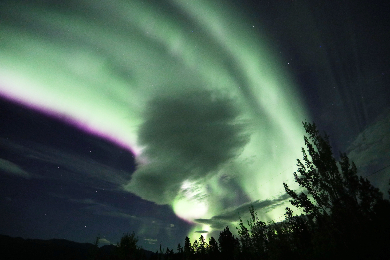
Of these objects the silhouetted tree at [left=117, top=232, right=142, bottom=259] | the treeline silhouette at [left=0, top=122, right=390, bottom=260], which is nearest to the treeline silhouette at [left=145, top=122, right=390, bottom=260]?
the treeline silhouette at [left=0, top=122, right=390, bottom=260]

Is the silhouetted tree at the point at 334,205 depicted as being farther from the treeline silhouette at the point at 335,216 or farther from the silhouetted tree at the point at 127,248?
the silhouetted tree at the point at 127,248

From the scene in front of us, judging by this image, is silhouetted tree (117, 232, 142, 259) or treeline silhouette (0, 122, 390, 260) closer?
treeline silhouette (0, 122, 390, 260)

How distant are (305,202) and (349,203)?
339 centimetres

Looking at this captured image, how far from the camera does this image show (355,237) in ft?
29.2

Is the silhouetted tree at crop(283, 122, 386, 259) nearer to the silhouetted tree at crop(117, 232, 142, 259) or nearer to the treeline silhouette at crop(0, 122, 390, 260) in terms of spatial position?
the treeline silhouette at crop(0, 122, 390, 260)

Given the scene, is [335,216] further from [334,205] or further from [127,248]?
[127,248]

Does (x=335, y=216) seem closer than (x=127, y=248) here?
Yes

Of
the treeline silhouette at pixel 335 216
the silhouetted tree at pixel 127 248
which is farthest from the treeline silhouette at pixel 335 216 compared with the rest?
the silhouetted tree at pixel 127 248

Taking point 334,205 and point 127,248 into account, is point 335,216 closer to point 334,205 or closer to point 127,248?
point 334,205

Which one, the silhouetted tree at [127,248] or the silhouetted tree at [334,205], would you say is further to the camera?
the silhouetted tree at [127,248]

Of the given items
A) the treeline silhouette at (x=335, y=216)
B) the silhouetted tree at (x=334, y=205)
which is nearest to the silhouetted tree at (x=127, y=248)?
the treeline silhouette at (x=335, y=216)

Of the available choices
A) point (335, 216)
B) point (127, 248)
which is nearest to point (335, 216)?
point (335, 216)

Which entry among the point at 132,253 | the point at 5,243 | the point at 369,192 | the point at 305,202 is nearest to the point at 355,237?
the point at 305,202

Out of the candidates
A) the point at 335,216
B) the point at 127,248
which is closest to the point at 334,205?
the point at 335,216
